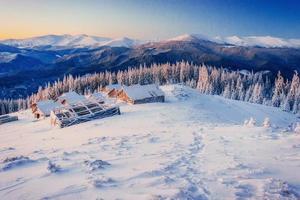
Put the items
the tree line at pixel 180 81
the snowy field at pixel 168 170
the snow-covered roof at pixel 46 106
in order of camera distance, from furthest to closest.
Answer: the tree line at pixel 180 81
the snow-covered roof at pixel 46 106
the snowy field at pixel 168 170

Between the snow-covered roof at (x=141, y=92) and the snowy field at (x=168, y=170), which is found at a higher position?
the snowy field at (x=168, y=170)

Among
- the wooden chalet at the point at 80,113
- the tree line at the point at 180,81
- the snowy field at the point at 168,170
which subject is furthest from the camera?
the tree line at the point at 180,81

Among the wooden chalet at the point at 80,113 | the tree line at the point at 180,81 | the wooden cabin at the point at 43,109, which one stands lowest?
the tree line at the point at 180,81

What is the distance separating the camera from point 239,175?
13.3 meters

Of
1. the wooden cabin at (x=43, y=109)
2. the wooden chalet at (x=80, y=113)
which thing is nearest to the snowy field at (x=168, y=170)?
the wooden chalet at (x=80, y=113)

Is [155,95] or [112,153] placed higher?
[112,153]

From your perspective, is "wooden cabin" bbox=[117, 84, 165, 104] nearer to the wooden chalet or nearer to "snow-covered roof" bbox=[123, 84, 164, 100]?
"snow-covered roof" bbox=[123, 84, 164, 100]

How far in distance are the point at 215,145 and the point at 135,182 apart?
8.16 meters

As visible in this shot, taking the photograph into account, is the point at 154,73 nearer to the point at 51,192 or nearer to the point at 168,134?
the point at 168,134

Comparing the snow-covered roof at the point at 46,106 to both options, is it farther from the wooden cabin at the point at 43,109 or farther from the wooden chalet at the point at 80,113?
the wooden chalet at the point at 80,113

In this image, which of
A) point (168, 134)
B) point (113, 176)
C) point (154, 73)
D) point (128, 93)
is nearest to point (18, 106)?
point (154, 73)

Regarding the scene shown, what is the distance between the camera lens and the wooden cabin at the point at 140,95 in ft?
208

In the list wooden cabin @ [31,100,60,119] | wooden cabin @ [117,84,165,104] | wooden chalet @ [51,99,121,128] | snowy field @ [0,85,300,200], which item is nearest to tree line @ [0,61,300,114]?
wooden cabin @ [31,100,60,119]

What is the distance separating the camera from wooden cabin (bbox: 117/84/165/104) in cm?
6347
